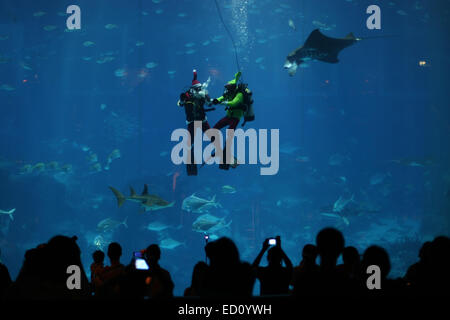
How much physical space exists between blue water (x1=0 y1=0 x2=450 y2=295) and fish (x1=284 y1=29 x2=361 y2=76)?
9.47m

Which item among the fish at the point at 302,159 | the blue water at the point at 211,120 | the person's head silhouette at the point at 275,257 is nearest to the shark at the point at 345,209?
the blue water at the point at 211,120

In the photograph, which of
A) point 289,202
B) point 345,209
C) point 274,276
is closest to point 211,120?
point 289,202

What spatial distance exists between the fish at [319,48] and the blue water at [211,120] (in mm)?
9473

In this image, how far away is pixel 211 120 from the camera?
109 ft

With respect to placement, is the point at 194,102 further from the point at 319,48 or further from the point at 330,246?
the point at 319,48

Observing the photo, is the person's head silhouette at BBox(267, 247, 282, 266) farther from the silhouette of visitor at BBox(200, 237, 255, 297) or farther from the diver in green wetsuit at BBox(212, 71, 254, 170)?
the diver in green wetsuit at BBox(212, 71, 254, 170)

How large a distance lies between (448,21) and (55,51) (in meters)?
32.7

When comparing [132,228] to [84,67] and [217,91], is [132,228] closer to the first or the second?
[217,91]

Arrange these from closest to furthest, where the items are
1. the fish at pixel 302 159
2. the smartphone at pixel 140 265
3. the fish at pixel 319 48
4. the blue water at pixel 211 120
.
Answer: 1. the smartphone at pixel 140 265
2. the fish at pixel 319 48
3. the blue water at pixel 211 120
4. the fish at pixel 302 159

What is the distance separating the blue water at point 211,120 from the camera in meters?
17.3

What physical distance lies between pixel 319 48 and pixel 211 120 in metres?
25.3

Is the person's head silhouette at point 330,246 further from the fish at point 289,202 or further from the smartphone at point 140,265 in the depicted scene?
the fish at point 289,202
